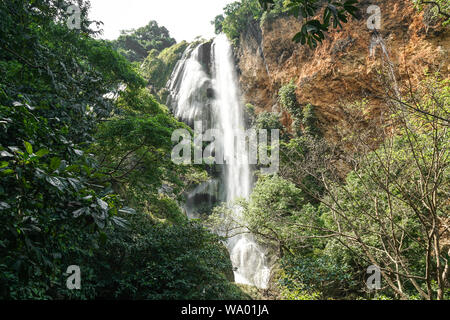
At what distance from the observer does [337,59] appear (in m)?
12.3

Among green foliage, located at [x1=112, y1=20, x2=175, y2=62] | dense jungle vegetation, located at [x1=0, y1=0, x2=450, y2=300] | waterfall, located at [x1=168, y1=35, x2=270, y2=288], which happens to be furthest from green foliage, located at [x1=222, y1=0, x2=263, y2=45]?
green foliage, located at [x1=112, y1=20, x2=175, y2=62]

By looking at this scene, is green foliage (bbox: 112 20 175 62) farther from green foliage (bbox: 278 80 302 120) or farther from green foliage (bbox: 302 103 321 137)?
green foliage (bbox: 302 103 321 137)

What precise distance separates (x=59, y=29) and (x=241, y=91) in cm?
1499

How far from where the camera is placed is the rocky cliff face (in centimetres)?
955

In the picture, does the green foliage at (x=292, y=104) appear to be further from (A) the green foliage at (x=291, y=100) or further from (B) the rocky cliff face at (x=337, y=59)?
(B) the rocky cliff face at (x=337, y=59)

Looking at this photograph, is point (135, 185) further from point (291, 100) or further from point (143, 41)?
point (143, 41)

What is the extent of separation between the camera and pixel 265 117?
15852 mm

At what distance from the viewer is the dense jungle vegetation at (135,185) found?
156 cm

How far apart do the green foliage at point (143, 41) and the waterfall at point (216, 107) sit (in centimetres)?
1021

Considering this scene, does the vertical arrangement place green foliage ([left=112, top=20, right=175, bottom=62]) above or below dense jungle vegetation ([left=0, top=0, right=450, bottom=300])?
above

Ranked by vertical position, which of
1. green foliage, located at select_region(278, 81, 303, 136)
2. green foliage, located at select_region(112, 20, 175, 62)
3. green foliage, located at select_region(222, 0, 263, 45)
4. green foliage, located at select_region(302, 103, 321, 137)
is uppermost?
green foliage, located at select_region(112, 20, 175, 62)

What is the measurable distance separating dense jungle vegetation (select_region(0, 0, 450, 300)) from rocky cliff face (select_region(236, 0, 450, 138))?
299 cm

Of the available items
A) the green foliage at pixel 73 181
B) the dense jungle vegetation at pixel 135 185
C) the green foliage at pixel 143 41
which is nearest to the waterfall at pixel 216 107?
the dense jungle vegetation at pixel 135 185

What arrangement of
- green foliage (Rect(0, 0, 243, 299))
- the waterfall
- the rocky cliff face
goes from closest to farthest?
green foliage (Rect(0, 0, 243, 299))
the rocky cliff face
the waterfall
